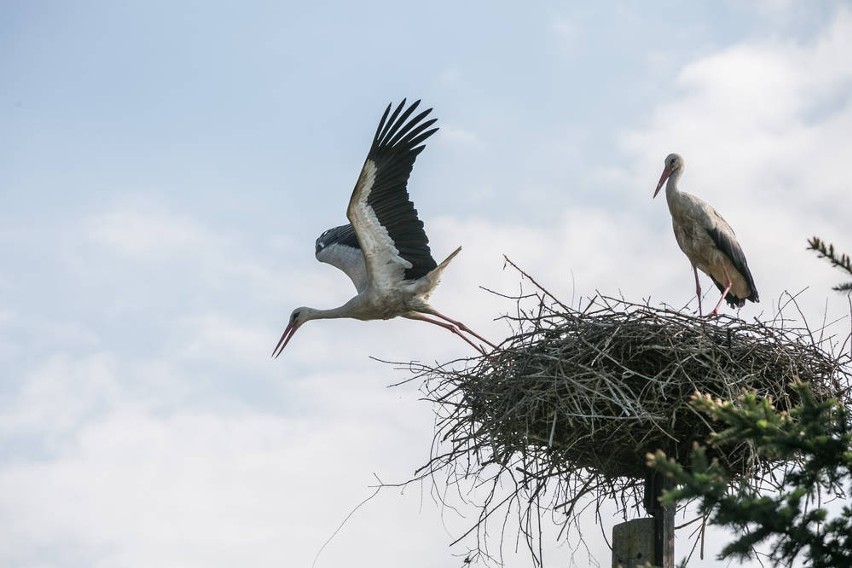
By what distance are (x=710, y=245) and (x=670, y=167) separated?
0.88m

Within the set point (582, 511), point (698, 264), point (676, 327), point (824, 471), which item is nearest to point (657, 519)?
point (582, 511)

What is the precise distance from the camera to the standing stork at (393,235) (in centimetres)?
1001

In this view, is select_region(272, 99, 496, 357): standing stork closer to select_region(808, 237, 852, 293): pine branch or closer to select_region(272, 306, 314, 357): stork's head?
select_region(272, 306, 314, 357): stork's head

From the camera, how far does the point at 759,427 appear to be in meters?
3.98

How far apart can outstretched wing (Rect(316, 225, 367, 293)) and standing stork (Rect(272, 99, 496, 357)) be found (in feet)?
1.51

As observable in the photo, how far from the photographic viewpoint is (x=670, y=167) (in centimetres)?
1040

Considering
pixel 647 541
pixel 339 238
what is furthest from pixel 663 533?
pixel 339 238

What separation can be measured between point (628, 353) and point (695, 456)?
2967mm

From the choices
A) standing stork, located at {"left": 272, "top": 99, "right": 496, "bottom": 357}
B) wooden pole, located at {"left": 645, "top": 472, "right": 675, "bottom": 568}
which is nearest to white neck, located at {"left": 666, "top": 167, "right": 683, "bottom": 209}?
standing stork, located at {"left": 272, "top": 99, "right": 496, "bottom": 357}

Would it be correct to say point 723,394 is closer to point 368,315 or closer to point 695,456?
point 695,456

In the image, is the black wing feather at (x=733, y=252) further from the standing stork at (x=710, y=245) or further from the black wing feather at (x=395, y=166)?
the black wing feather at (x=395, y=166)

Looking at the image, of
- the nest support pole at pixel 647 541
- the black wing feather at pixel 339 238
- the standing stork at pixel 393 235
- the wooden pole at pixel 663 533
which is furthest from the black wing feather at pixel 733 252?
the nest support pole at pixel 647 541

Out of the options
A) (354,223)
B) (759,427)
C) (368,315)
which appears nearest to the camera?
(759,427)

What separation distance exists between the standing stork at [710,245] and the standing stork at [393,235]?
189 centimetres
